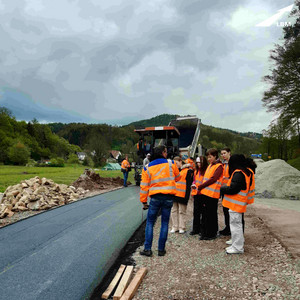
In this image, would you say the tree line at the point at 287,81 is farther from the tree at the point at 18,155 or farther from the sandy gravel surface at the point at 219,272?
the tree at the point at 18,155

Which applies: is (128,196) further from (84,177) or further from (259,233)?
(259,233)

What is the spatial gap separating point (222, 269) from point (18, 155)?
45652 millimetres

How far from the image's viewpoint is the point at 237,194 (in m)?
3.90

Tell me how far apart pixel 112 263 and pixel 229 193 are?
207 cm

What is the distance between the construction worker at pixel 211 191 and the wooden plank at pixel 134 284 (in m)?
1.77

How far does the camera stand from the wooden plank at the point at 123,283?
8.93 feet

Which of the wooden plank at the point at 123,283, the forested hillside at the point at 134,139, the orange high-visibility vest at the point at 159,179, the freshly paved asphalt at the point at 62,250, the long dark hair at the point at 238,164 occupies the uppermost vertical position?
the forested hillside at the point at 134,139

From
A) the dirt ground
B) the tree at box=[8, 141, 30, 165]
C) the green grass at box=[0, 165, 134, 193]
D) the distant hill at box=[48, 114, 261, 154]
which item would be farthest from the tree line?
the tree at box=[8, 141, 30, 165]

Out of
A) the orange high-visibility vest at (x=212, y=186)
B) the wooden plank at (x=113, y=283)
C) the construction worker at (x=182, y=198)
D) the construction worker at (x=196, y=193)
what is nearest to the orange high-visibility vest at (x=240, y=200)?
the orange high-visibility vest at (x=212, y=186)

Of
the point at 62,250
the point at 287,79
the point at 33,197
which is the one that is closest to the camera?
the point at 62,250

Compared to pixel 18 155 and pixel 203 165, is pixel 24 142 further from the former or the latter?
pixel 203 165

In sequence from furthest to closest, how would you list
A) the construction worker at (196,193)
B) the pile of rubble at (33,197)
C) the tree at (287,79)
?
1. the tree at (287,79)
2. the pile of rubble at (33,197)
3. the construction worker at (196,193)

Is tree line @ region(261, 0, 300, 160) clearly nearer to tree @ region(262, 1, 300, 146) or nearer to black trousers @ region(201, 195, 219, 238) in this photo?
tree @ region(262, 1, 300, 146)

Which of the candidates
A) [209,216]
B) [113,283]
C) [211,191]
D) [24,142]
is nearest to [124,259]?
[113,283]
